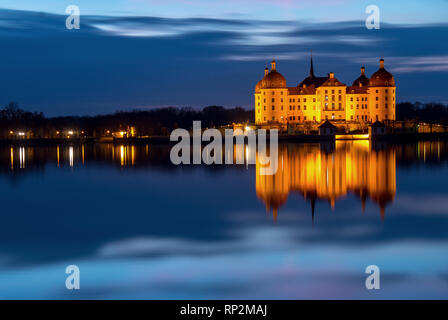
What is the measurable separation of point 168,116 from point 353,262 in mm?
99033

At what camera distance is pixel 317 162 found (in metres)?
32.4

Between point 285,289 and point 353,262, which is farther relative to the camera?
point 353,262

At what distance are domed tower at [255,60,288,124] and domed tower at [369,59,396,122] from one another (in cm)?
1058

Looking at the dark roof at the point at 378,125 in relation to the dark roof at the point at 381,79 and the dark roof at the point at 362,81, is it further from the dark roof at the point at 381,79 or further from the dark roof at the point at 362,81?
the dark roof at the point at 362,81

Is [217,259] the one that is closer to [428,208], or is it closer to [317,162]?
[428,208]

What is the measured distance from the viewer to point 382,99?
244ft

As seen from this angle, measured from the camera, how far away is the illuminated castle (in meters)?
74.4

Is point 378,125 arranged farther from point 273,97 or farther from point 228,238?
point 228,238

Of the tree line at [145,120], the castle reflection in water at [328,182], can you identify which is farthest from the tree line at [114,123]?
the castle reflection in water at [328,182]

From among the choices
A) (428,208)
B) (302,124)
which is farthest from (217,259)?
(302,124)

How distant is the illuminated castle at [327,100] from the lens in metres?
74.4

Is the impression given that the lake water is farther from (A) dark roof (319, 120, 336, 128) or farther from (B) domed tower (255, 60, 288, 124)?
(B) domed tower (255, 60, 288, 124)

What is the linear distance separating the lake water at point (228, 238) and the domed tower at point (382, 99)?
171 ft

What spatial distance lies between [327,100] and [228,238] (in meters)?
63.5
